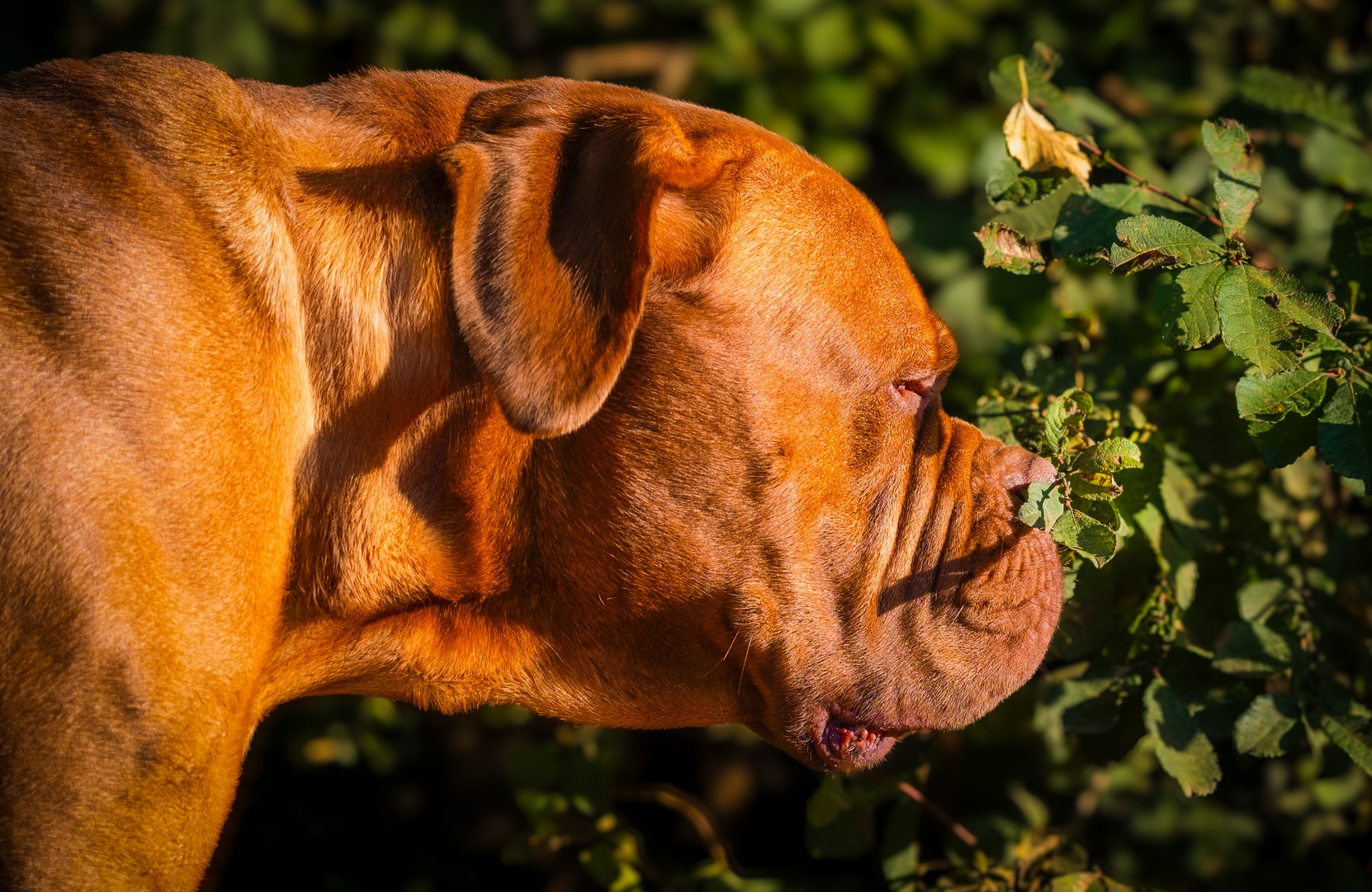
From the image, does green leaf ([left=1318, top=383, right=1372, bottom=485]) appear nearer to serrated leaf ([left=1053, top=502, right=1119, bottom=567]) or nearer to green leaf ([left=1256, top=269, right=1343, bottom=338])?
green leaf ([left=1256, top=269, right=1343, bottom=338])

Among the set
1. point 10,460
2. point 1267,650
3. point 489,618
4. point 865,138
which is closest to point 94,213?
point 10,460

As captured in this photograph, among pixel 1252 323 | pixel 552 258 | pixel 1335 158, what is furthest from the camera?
pixel 1335 158

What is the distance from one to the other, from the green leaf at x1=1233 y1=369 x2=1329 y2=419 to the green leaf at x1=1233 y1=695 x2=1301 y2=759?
554mm

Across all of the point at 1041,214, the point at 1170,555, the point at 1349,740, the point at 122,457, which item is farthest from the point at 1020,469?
the point at 122,457

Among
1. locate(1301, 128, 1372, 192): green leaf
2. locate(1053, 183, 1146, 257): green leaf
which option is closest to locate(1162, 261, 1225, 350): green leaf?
locate(1053, 183, 1146, 257): green leaf

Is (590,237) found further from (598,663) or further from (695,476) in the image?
(598,663)

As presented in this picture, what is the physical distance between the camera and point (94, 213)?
1.40 meters

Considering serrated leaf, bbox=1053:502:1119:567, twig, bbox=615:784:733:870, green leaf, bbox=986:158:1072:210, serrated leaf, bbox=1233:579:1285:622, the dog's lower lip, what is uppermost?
green leaf, bbox=986:158:1072:210

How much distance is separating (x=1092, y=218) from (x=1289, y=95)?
93cm

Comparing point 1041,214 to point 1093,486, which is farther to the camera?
point 1041,214

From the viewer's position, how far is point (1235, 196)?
173 centimetres

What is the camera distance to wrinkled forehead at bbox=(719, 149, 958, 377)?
5.33 feet

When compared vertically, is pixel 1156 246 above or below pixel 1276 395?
above

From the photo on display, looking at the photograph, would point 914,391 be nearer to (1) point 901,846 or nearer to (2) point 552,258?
(2) point 552,258
